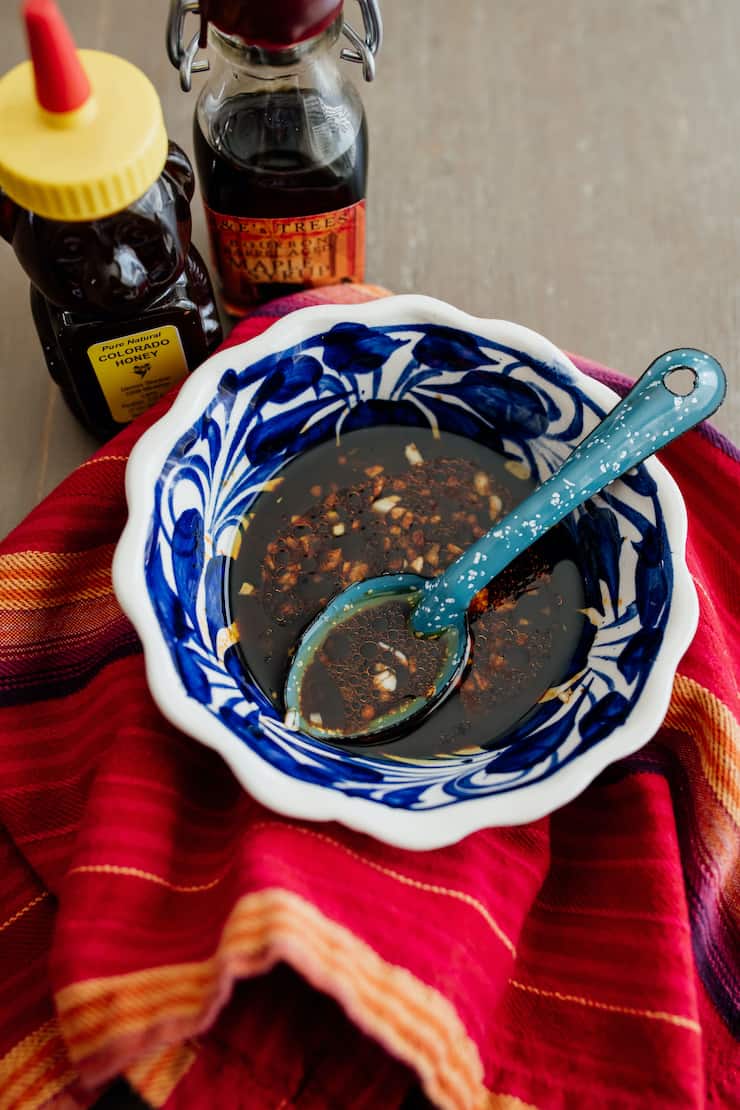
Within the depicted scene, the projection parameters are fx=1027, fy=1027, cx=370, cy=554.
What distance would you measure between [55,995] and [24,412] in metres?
0.39

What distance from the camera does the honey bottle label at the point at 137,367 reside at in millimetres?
576

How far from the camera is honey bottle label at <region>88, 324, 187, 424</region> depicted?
1.89 feet

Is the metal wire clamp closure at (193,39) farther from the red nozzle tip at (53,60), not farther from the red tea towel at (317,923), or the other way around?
the red tea towel at (317,923)

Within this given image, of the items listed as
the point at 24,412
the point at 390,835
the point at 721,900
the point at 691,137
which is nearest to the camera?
the point at 390,835

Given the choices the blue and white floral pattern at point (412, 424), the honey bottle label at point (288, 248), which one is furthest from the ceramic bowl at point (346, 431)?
the honey bottle label at point (288, 248)

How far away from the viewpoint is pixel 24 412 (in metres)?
0.70

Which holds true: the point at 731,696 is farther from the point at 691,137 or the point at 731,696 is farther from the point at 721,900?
the point at 691,137

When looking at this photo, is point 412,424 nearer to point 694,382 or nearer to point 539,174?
point 694,382

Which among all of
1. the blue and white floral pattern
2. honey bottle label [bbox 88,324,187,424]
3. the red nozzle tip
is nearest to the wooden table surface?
honey bottle label [bbox 88,324,187,424]

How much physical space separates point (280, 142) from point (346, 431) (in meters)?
0.16

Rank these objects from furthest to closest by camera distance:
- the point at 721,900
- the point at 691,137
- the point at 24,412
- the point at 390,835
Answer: the point at 691,137
the point at 24,412
the point at 721,900
the point at 390,835

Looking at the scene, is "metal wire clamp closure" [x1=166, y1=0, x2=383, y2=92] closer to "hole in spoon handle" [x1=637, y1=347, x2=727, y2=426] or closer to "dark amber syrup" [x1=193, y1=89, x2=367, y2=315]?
"dark amber syrup" [x1=193, y1=89, x2=367, y2=315]

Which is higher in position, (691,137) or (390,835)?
(691,137)

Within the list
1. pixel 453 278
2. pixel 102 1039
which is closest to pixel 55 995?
pixel 102 1039
